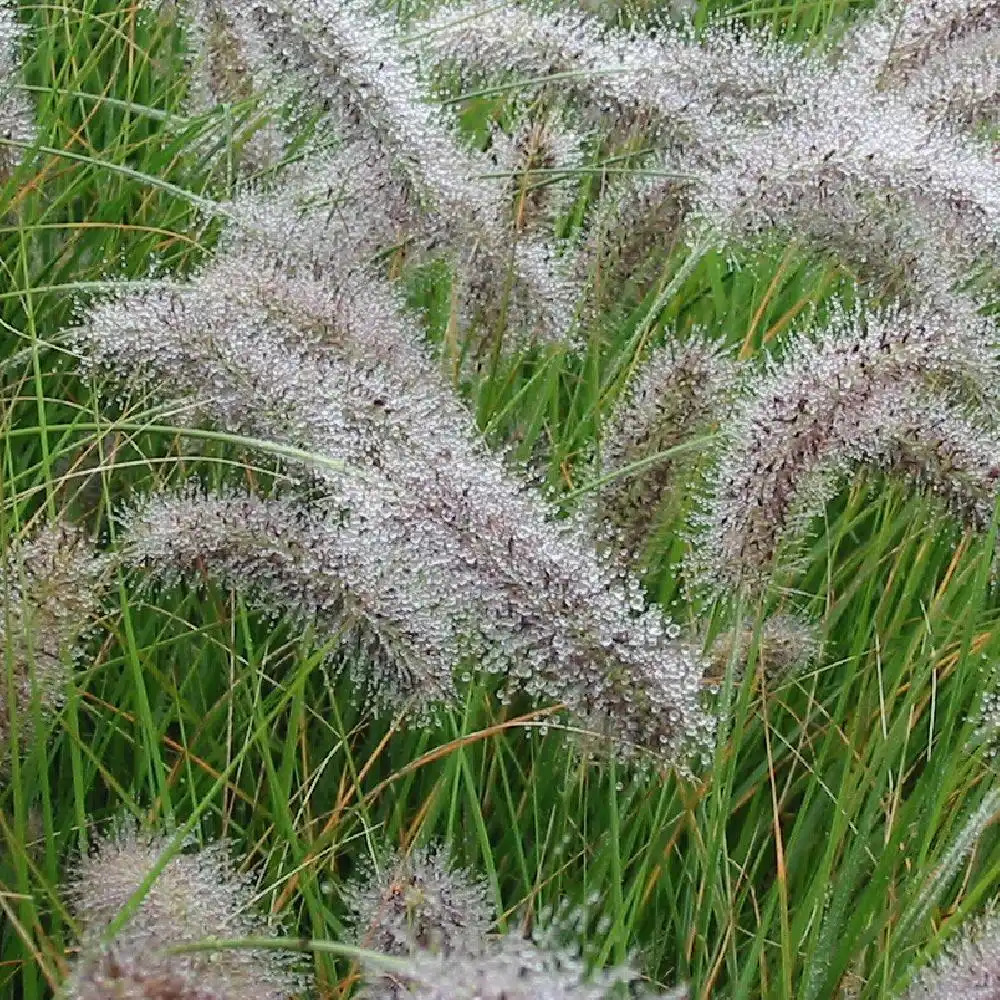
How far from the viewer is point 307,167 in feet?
6.38

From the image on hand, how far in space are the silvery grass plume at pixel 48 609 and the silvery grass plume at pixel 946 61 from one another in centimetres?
106

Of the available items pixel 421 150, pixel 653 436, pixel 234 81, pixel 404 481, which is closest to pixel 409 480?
pixel 404 481

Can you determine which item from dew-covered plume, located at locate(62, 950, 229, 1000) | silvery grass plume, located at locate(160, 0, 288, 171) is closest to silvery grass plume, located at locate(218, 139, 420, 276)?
silvery grass plume, located at locate(160, 0, 288, 171)

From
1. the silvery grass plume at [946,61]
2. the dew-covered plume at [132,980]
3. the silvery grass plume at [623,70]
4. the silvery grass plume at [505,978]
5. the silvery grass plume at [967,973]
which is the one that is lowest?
the silvery grass plume at [967,973]

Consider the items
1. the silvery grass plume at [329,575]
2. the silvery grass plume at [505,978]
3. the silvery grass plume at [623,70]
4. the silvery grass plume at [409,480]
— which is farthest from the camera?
the silvery grass plume at [623,70]

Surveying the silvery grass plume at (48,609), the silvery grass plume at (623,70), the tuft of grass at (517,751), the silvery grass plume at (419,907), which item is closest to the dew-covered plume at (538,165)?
the silvery grass plume at (623,70)

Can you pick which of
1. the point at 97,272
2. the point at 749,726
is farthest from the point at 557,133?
the point at 749,726

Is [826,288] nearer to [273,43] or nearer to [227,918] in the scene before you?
[273,43]

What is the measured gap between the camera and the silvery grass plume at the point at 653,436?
5.34 feet

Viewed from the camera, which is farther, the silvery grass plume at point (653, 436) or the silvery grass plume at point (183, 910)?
the silvery grass plume at point (653, 436)

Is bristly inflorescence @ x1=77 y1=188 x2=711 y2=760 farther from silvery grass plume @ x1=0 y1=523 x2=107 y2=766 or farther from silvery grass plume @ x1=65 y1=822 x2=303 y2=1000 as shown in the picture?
silvery grass plume @ x1=65 y1=822 x2=303 y2=1000

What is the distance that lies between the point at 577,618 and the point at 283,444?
33 cm

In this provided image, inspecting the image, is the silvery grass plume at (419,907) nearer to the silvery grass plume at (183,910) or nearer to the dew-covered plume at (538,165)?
the silvery grass plume at (183,910)

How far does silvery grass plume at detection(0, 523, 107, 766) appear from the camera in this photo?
4.78 ft
